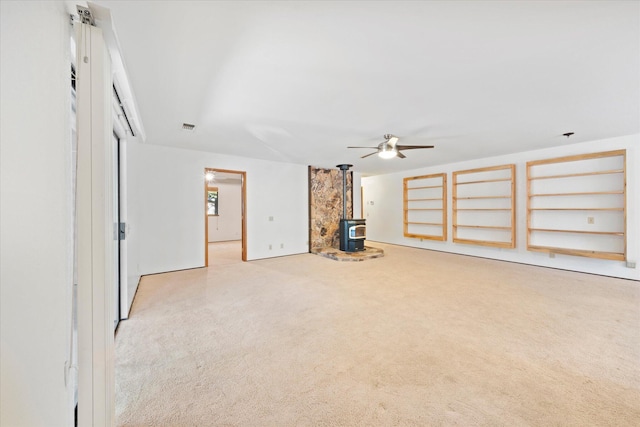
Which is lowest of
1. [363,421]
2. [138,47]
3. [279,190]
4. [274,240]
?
[363,421]

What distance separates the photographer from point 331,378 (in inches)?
69.2

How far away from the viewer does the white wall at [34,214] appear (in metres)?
0.69

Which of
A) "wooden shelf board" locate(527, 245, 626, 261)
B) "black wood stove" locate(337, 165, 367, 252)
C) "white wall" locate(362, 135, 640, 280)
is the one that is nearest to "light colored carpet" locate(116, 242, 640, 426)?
"wooden shelf board" locate(527, 245, 626, 261)

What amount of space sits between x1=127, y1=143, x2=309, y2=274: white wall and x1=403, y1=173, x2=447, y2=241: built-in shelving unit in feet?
11.7

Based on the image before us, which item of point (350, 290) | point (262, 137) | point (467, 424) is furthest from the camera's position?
point (262, 137)

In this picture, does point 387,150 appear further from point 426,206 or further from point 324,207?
point 426,206

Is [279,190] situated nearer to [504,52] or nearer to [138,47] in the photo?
[138,47]

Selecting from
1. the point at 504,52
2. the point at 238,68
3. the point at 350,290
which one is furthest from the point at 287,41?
the point at 350,290

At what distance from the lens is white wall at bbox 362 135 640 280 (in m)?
4.11

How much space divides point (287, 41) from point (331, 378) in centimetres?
237

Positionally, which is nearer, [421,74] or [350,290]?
[421,74]

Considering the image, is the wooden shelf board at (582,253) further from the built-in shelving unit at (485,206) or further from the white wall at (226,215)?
the white wall at (226,215)

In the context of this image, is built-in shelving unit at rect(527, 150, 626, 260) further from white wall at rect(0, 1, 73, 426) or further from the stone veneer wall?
white wall at rect(0, 1, 73, 426)

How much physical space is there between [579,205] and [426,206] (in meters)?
3.14
